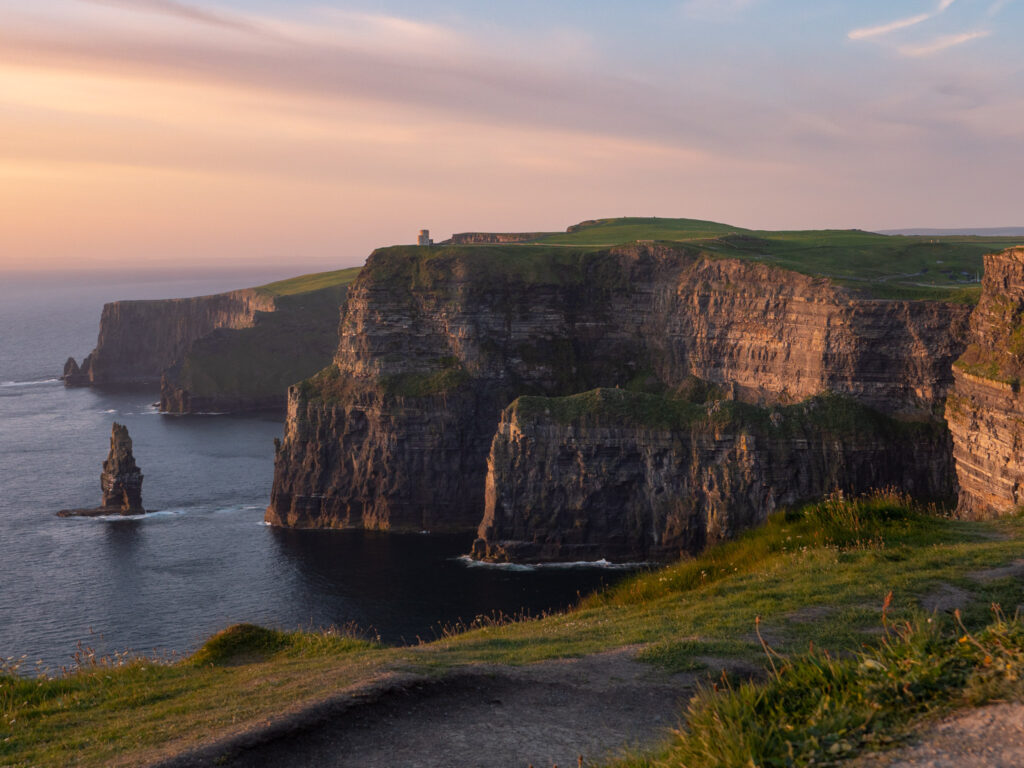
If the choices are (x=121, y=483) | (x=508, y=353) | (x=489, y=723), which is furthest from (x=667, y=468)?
(x=489, y=723)

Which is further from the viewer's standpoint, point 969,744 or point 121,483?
point 121,483

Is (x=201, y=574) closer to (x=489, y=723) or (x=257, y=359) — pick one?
(x=489, y=723)

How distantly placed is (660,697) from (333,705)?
509 cm

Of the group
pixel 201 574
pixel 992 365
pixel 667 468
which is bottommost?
pixel 201 574

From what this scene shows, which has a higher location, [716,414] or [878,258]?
[878,258]

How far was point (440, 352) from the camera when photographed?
372 ft

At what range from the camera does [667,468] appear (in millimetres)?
86188

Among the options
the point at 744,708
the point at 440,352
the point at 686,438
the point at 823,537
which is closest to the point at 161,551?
the point at 440,352

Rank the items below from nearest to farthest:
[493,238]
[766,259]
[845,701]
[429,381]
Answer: [845,701] < [766,259] < [429,381] < [493,238]

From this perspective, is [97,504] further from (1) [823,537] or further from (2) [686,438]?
(1) [823,537]

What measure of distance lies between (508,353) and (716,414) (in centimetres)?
3531

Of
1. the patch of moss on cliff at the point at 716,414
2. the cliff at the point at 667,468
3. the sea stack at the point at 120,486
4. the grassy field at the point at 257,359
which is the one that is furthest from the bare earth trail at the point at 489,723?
the grassy field at the point at 257,359

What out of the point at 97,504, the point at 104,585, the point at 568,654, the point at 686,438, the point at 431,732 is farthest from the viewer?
the point at 97,504

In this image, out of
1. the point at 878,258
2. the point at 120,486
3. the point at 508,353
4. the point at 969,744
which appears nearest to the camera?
the point at 969,744
